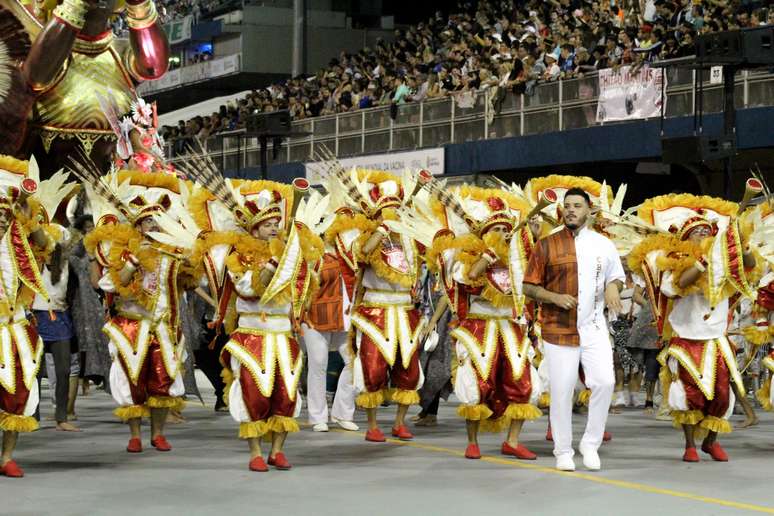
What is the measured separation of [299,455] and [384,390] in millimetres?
1180

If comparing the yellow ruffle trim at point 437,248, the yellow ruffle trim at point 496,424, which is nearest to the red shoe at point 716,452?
the yellow ruffle trim at point 496,424

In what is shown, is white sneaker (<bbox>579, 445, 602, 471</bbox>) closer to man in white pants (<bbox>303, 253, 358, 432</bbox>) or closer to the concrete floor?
the concrete floor

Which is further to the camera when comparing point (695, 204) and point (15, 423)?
point (695, 204)

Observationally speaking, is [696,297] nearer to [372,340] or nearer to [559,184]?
[559,184]

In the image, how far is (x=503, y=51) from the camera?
946 inches

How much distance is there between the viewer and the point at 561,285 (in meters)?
9.10

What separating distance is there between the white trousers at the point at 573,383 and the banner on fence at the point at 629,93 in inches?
384

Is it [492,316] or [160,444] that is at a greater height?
[492,316]

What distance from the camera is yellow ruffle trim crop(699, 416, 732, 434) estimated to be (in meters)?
9.41

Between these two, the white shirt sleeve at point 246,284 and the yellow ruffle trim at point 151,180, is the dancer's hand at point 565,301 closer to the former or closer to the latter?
the white shirt sleeve at point 246,284

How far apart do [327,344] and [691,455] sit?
11.9 ft

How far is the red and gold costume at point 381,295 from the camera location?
10.9 metres

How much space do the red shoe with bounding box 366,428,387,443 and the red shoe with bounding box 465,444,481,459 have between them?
1.19 metres

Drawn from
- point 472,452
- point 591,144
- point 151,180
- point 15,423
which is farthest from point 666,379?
point 591,144
